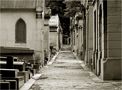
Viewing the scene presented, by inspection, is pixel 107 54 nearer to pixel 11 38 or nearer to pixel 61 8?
pixel 11 38

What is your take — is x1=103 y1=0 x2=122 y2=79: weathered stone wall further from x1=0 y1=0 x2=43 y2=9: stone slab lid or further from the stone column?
x1=0 y1=0 x2=43 y2=9: stone slab lid

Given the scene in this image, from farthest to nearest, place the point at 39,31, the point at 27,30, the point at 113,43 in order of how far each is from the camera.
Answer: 1. the point at 27,30
2. the point at 39,31
3. the point at 113,43

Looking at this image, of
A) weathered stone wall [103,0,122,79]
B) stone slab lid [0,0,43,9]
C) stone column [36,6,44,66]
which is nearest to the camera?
weathered stone wall [103,0,122,79]

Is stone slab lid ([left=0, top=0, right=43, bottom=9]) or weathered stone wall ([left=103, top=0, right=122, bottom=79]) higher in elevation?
stone slab lid ([left=0, top=0, right=43, bottom=9])

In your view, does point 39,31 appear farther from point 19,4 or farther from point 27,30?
point 19,4

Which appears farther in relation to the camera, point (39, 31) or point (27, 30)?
point (27, 30)

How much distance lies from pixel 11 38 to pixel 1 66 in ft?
55.6

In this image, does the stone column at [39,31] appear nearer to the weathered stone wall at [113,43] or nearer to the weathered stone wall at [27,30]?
the weathered stone wall at [27,30]

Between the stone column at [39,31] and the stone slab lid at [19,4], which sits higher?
the stone slab lid at [19,4]

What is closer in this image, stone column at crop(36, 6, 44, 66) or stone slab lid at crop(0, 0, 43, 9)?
stone column at crop(36, 6, 44, 66)

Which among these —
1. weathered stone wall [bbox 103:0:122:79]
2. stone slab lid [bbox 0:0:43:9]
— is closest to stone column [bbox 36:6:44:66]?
stone slab lid [bbox 0:0:43:9]

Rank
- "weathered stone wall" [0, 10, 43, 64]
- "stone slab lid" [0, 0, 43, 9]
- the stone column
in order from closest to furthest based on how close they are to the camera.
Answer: the stone column, "stone slab lid" [0, 0, 43, 9], "weathered stone wall" [0, 10, 43, 64]

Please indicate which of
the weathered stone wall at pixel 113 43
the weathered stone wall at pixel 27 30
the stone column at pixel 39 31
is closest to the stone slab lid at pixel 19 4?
the weathered stone wall at pixel 27 30

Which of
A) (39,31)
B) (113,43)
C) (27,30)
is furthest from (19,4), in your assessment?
(113,43)
